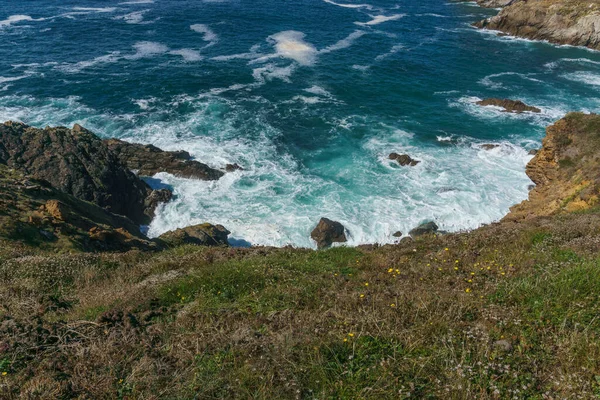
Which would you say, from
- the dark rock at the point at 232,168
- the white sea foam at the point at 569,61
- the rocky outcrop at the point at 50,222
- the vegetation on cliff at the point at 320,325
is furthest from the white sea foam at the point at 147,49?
the white sea foam at the point at 569,61

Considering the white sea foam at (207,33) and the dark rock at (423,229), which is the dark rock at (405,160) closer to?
the dark rock at (423,229)

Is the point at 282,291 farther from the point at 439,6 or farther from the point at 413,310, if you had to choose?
the point at 439,6

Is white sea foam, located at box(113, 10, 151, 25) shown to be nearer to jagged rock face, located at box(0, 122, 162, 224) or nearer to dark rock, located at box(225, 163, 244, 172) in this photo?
jagged rock face, located at box(0, 122, 162, 224)

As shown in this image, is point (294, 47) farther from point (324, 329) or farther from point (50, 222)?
point (324, 329)

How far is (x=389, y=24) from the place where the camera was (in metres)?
73.2

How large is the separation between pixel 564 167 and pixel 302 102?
85.8 ft

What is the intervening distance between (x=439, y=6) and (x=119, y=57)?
6822cm

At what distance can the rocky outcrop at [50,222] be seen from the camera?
15.8 metres

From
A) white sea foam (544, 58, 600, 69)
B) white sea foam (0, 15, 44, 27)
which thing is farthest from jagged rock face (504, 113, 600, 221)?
white sea foam (0, 15, 44, 27)

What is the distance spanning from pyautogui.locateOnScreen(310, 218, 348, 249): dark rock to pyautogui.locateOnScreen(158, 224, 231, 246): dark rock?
5.71 metres

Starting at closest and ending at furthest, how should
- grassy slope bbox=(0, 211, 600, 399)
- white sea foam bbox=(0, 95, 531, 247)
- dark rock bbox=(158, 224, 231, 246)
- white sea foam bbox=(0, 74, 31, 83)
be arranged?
grassy slope bbox=(0, 211, 600, 399), dark rock bbox=(158, 224, 231, 246), white sea foam bbox=(0, 95, 531, 247), white sea foam bbox=(0, 74, 31, 83)

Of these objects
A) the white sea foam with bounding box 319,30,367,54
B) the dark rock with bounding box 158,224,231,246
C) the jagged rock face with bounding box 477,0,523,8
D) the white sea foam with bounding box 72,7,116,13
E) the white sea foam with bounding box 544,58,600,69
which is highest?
the jagged rock face with bounding box 477,0,523,8

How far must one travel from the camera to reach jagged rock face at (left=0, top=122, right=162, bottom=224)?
2755 centimetres

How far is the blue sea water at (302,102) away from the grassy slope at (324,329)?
15.9 m
